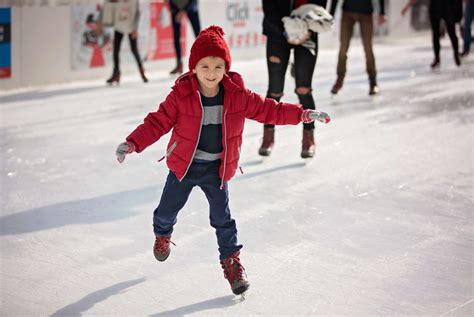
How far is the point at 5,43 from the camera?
326 inches

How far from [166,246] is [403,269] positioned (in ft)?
3.17

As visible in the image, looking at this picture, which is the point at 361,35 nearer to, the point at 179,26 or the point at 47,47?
the point at 179,26

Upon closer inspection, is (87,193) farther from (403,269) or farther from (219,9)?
(219,9)

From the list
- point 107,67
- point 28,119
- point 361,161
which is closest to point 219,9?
point 107,67

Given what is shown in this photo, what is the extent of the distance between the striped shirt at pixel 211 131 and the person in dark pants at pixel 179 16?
646cm

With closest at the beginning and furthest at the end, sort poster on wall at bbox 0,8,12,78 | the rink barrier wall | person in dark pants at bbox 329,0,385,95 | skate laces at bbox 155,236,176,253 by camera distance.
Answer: skate laces at bbox 155,236,176,253 → person in dark pants at bbox 329,0,385,95 → poster on wall at bbox 0,8,12,78 → the rink barrier wall

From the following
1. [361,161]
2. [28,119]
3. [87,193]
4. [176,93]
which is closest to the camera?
[176,93]

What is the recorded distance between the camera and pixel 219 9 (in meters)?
11.4

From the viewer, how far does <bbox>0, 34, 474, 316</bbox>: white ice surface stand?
3.08 metres

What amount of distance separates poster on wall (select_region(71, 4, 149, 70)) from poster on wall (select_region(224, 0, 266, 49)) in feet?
7.25

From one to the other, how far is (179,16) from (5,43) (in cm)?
201

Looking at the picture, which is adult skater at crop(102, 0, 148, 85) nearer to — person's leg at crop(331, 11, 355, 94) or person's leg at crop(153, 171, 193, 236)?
person's leg at crop(331, 11, 355, 94)

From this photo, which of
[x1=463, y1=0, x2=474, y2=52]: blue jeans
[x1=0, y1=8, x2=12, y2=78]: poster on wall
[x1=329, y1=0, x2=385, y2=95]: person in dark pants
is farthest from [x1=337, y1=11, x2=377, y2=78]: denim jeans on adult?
[x1=463, y1=0, x2=474, y2=52]: blue jeans

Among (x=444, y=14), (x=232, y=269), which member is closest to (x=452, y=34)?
(x=444, y=14)
